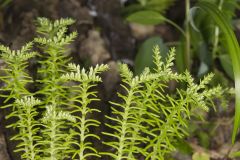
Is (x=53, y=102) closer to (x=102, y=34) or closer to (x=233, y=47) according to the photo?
(x=233, y=47)

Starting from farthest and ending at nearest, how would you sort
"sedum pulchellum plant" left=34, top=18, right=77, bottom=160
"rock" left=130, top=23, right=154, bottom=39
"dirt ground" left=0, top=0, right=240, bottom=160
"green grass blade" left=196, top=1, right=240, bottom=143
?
1. "rock" left=130, top=23, right=154, bottom=39
2. "dirt ground" left=0, top=0, right=240, bottom=160
3. "green grass blade" left=196, top=1, right=240, bottom=143
4. "sedum pulchellum plant" left=34, top=18, right=77, bottom=160

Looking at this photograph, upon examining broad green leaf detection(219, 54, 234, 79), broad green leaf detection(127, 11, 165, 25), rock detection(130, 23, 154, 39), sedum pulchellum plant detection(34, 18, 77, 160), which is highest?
rock detection(130, 23, 154, 39)

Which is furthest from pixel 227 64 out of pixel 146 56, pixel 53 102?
pixel 53 102

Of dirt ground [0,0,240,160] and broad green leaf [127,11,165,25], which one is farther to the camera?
broad green leaf [127,11,165,25]

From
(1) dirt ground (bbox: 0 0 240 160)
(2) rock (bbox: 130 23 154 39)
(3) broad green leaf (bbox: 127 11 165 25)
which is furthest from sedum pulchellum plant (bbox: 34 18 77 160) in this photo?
(2) rock (bbox: 130 23 154 39)

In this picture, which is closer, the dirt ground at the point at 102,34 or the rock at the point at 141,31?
the dirt ground at the point at 102,34

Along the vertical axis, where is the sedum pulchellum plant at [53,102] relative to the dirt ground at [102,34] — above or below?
below

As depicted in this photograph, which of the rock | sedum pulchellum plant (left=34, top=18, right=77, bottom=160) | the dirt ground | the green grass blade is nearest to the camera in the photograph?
sedum pulchellum plant (left=34, top=18, right=77, bottom=160)

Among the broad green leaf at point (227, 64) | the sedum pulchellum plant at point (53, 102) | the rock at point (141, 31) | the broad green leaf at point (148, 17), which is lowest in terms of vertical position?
the sedum pulchellum plant at point (53, 102)

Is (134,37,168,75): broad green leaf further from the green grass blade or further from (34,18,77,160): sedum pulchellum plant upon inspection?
(34,18,77,160): sedum pulchellum plant

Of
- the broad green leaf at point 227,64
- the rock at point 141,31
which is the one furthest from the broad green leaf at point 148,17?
the broad green leaf at point 227,64

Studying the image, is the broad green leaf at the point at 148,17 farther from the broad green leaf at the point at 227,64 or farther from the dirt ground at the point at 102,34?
the broad green leaf at the point at 227,64

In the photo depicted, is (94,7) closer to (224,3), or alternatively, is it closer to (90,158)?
(224,3)
